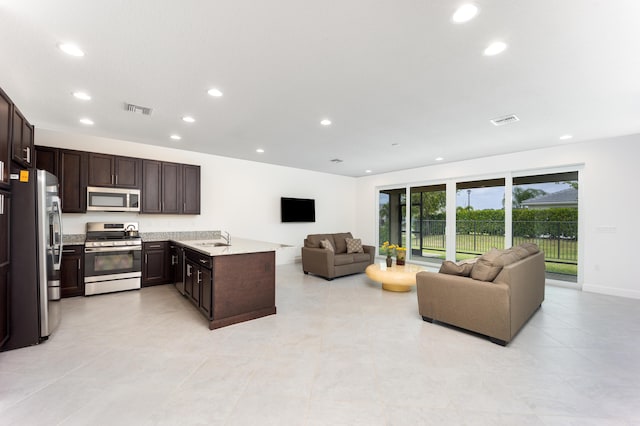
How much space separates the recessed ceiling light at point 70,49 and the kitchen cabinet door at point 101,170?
2.72 metres

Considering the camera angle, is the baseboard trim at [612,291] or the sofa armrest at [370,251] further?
the sofa armrest at [370,251]

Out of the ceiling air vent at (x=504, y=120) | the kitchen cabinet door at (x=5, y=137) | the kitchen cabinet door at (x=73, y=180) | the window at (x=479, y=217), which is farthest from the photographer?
the window at (x=479, y=217)

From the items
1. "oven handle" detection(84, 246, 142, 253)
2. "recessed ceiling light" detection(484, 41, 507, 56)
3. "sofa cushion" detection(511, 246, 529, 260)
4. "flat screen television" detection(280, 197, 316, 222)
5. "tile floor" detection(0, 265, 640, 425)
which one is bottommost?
"tile floor" detection(0, 265, 640, 425)

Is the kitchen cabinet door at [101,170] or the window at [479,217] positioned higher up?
the kitchen cabinet door at [101,170]

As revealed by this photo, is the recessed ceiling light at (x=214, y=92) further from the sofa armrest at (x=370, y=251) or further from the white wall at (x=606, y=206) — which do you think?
the white wall at (x=606, y=206)

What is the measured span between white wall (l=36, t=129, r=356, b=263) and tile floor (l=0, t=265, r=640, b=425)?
7.11 ft

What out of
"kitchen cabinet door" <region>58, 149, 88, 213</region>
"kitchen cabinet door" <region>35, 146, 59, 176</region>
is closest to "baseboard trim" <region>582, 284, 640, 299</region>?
"kitchen cabinet door" <region>58, 149, 88, 213</region>

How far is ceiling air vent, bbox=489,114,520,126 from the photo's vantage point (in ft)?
11.9

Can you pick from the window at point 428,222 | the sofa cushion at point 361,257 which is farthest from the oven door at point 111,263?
the window at point 428,222

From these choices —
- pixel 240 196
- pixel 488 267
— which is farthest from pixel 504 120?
pixel 240 196

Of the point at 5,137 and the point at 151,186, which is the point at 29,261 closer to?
the point at 5,137

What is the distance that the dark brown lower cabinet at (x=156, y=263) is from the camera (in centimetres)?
481

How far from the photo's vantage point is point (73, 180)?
14.1 feet

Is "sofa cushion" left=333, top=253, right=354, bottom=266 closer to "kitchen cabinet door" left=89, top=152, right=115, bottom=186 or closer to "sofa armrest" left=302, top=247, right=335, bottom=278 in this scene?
"sofa armrest" left=302, top=247, right=335, bottom=278
